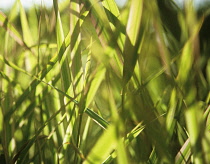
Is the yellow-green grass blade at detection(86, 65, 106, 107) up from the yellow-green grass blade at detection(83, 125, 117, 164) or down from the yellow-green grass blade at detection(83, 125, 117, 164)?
up

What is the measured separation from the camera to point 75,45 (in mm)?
297

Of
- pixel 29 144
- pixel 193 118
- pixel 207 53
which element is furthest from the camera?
pixel 207 53

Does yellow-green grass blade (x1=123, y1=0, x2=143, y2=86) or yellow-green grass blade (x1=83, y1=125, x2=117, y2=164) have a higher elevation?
yellow-green grass blade (x1=123, y1=0, x2=143, y2=86)

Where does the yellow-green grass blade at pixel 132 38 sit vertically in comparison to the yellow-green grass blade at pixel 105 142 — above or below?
above

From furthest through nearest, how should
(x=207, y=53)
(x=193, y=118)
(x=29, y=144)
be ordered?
(x=207, y=53) < (x=29, y=144) < (x=193, y=118)

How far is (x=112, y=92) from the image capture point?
11.6 inches

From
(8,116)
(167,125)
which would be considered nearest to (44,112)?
(8,116)

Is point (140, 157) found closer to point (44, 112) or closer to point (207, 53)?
point (44, 112)

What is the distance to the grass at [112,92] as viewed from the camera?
0.21m

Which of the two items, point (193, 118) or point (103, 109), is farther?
point (103, 109)

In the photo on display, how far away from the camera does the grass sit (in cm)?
21

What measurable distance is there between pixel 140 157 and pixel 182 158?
4cm

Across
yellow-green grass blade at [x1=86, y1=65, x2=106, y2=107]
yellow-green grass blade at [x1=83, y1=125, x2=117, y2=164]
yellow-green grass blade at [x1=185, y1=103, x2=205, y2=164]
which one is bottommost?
yellow-green grass blade at [x1=185, y1=103, x2=205, y2=164]

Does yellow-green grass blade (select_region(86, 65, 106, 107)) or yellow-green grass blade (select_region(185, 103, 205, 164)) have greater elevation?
yellow-green grass blade (select_region(86, 65, 106, 107))
